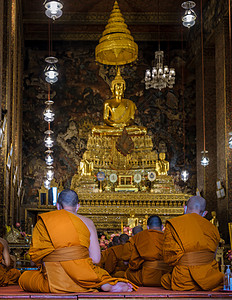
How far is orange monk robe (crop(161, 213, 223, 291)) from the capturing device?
4.80 m

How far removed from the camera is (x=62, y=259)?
4434 millimetres

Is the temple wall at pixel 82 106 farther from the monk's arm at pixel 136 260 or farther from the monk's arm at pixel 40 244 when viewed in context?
the monk's arm at pixel 40 244

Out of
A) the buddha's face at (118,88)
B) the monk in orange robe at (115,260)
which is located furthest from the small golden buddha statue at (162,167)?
the monk in orange robe at (115,260)

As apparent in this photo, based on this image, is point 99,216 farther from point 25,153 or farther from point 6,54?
point 25,153

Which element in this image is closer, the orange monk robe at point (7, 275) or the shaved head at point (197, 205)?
the shaved head at point (197, 205)

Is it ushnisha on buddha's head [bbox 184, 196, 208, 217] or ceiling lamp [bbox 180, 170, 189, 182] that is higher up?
ceiling lamp [bbox 180, 170, 189, 182]

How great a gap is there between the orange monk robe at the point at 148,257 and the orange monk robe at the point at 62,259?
116 cm

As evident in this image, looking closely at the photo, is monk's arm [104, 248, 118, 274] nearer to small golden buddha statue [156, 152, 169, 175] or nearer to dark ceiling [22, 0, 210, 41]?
small golden buddha statue [156, 152, 169, 175]

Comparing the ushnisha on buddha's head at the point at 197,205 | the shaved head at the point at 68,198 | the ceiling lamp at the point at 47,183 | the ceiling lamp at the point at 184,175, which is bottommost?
the ushnisha on buddha's head at the point at 197,205

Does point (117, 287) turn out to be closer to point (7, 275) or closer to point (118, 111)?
point (7, 275)

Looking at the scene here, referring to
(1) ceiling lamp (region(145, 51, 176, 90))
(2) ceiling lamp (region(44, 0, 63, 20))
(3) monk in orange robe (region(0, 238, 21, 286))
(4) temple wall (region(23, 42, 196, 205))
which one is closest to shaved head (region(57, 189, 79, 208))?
(3) monk in orange robe (region(0, 238, 21, 286))

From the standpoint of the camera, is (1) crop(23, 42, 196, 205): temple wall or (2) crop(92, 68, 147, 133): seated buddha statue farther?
(1) crop(23, 42, 196, 205): temple wall

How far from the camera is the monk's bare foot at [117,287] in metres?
4.44

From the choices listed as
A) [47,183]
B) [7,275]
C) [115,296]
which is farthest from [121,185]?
[115,296]
